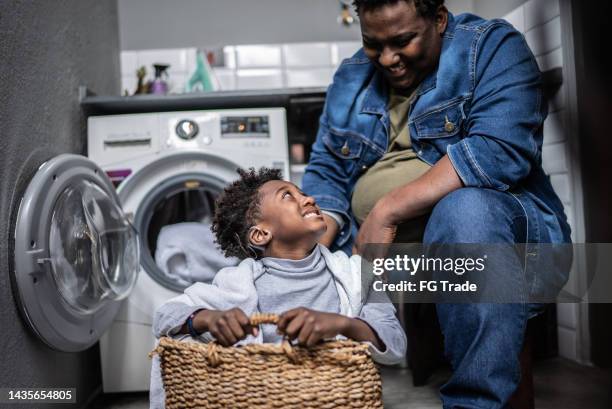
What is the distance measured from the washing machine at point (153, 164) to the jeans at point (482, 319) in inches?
35.6

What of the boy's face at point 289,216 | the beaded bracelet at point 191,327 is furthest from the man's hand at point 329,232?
the beaded bracelet at point 191,327

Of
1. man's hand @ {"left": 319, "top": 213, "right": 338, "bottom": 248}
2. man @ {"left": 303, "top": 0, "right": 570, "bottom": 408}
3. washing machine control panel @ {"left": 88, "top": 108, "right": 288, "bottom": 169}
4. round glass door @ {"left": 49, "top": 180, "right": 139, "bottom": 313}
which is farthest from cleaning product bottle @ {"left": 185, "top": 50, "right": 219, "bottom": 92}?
man's hand @ {"left": 319, "top": 213, "right": 338, "bottom": 248}

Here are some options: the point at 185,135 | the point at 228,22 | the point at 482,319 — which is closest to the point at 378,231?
the point at 482,319

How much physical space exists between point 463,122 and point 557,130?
0.73 m

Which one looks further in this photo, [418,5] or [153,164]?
[153,164]

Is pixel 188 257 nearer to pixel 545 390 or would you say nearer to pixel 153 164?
pixel 153 164

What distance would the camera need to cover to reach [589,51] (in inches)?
66.9

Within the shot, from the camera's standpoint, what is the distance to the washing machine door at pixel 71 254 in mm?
1278

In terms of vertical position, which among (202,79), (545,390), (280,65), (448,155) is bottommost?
(545,390)

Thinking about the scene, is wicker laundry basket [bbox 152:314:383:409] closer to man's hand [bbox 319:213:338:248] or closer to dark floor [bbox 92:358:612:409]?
man's hand [bbox 319:213:338:248]

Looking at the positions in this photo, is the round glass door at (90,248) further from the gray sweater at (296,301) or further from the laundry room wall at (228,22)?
the laundry room wall at (228,22)

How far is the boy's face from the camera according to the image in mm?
1280

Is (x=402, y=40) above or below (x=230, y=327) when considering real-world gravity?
above

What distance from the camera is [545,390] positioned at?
64.7 inches
